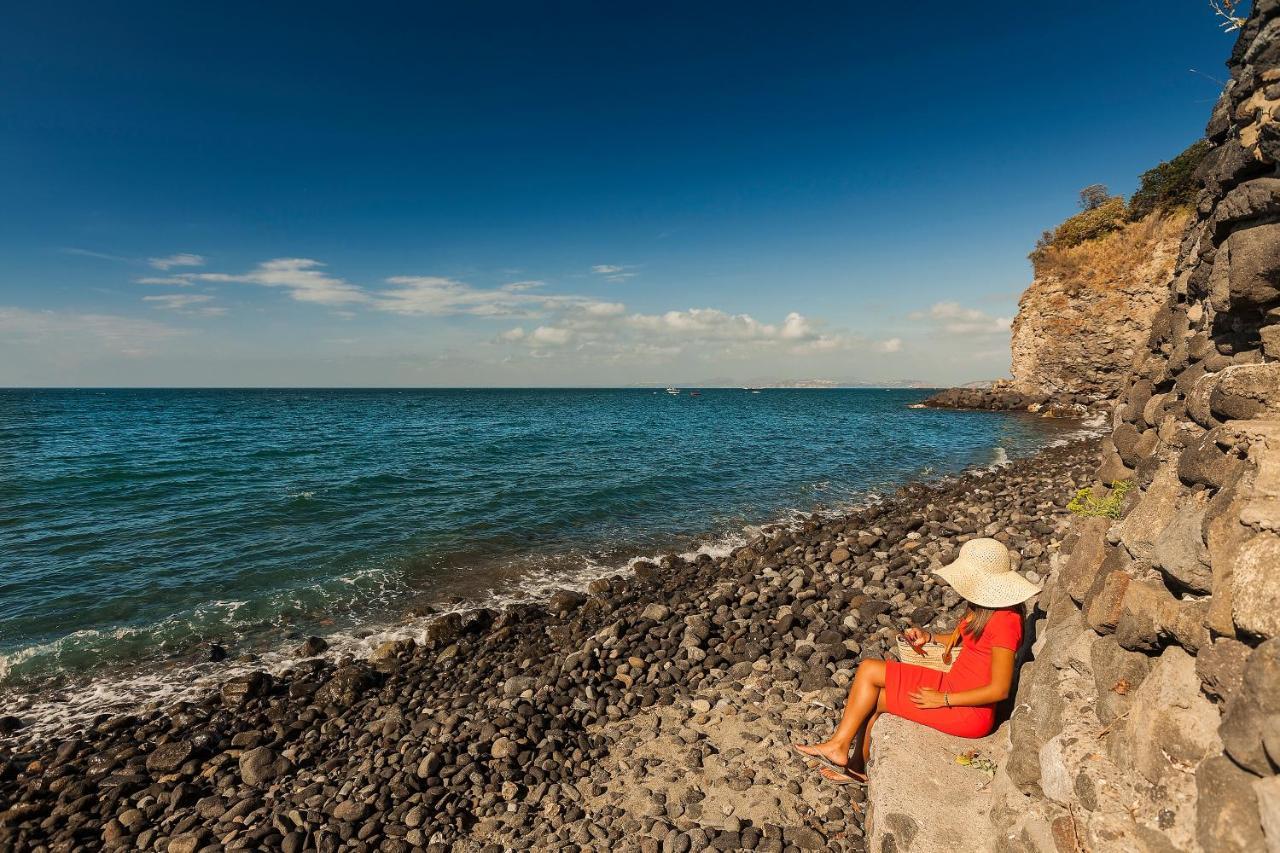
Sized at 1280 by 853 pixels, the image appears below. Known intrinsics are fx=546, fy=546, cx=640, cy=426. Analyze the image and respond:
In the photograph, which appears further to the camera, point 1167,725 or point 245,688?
point 245,688

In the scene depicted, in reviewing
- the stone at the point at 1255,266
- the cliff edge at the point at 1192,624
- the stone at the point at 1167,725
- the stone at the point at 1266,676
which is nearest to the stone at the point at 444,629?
the cliff edge at the point at 1192,624

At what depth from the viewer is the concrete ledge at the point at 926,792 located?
4.05 m

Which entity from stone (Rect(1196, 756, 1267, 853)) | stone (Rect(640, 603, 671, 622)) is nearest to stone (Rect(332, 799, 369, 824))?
stone (Rect(640, 603, 671, 622))

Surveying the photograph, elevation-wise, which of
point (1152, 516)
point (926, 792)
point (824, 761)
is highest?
point (1152, 516)

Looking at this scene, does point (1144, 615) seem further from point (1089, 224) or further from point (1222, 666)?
point (1089, 224)

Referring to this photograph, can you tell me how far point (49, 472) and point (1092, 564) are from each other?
39045 mm

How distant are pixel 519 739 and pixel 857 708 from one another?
13.5ft

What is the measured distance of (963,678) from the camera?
4973 mm

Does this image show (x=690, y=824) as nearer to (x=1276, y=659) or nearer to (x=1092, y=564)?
(x=1092, y=564)

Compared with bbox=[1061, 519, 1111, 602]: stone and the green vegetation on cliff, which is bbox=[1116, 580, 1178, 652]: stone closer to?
bbox=[1061, 519, 1111, 602]: stone

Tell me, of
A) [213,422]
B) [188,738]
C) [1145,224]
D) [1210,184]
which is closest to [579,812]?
[188,738]

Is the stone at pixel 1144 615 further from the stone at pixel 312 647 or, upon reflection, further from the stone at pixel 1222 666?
the stone at pixel 312 647

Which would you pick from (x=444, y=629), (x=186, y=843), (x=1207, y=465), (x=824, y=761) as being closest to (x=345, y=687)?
(x=444, y=629)

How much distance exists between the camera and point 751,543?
16094mm
